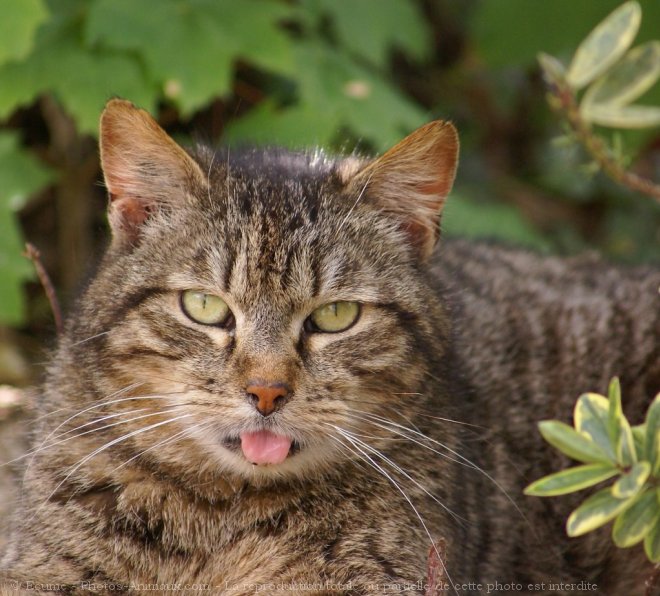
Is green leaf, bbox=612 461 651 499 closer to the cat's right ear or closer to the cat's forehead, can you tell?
the cat's forehead

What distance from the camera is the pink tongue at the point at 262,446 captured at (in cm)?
277

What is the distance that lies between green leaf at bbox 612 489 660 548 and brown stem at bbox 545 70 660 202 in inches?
31.7

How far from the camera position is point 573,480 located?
2.47 m

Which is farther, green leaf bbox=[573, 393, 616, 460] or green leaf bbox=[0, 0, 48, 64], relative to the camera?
green leaf bbox=[0, 0, 48, 64]

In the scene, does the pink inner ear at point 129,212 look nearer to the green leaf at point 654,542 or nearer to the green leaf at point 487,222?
the green leaf at point 654,542

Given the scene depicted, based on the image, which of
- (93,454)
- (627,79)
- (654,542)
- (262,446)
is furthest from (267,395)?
(627,79)

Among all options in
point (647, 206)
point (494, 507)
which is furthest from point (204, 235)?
point (647, 206)

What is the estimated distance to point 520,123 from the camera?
7.09 metres

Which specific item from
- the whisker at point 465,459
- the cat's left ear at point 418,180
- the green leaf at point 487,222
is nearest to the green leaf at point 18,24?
the cat's left ear at point 418,180

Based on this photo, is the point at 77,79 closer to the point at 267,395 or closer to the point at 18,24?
the point at 18,24

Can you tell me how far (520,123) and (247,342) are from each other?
185 inches

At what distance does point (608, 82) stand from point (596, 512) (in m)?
1.18

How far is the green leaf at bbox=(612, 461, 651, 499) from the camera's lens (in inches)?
91.4

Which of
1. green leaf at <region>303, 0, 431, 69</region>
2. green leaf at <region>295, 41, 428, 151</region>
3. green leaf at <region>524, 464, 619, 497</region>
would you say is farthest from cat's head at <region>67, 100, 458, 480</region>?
green leaf at <region>303, 0, 431, 69</region>
